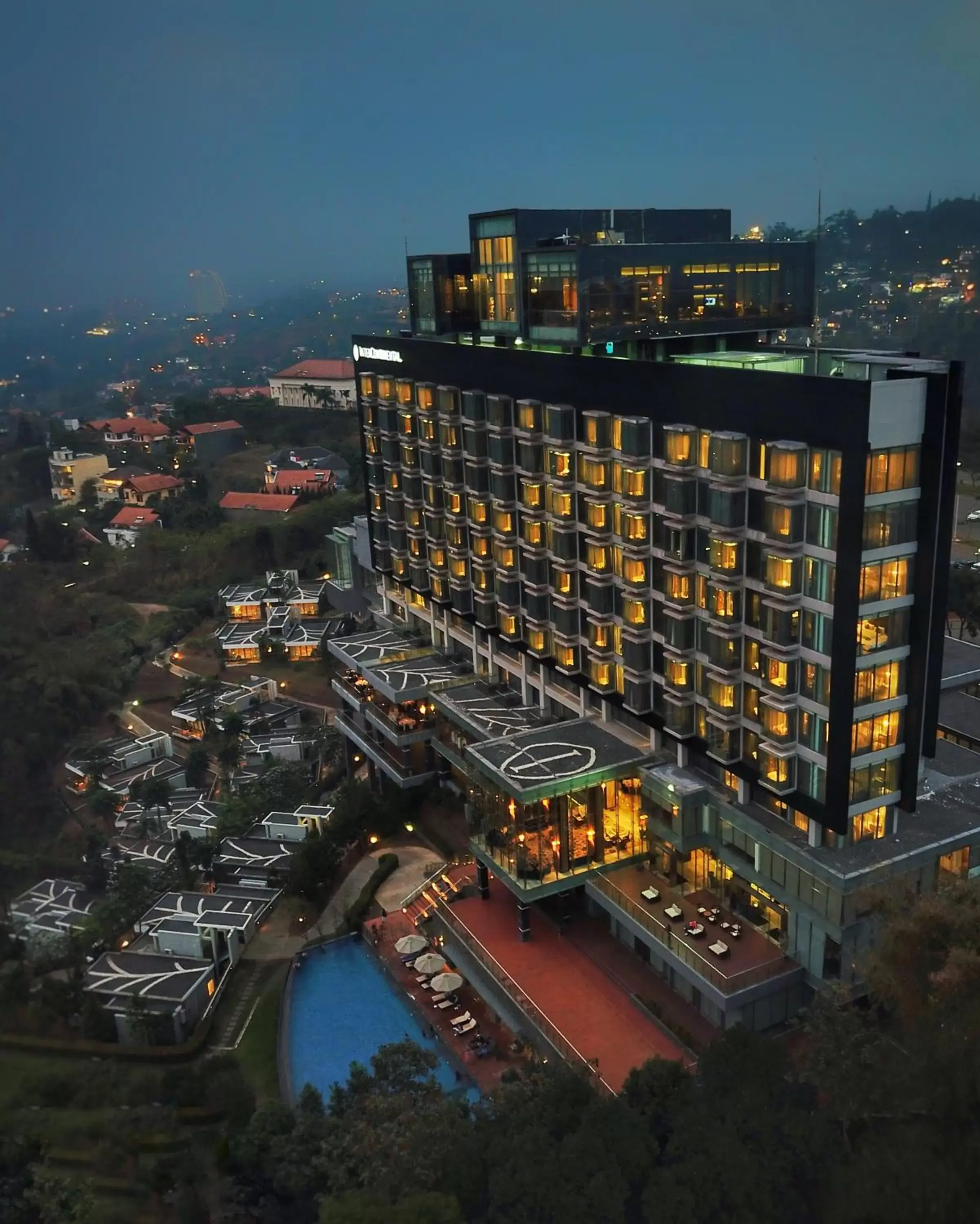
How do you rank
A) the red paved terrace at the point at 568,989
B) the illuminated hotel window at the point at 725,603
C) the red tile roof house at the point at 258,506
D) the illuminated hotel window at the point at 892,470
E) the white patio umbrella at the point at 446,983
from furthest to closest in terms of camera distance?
the red tile roof house at the point at 258,506 < the white patio umbrella at the point at 446,983 < the illuminated hotel window at the point at 725,603 < the red paved terrace at the point at 568,989 < the illuminated hotel window at the point at 892,470

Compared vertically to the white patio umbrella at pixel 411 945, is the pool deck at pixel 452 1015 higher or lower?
lower

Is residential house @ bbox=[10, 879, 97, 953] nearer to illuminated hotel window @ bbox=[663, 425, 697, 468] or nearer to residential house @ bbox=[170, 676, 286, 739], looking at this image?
residential house @ bbox=[170, 676, 286, 739]

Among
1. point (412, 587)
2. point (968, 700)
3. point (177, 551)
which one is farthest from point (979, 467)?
point (177, 551)

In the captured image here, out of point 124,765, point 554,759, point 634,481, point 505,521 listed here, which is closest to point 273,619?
point 124,765

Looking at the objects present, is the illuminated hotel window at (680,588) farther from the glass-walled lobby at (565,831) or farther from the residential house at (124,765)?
the residential house at (124,765)

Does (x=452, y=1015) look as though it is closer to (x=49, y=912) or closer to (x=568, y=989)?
(x=568, y=989)

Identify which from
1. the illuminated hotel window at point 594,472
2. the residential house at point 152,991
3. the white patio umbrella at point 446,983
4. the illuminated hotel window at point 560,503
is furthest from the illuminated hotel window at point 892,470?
the residential house at point 152,991
